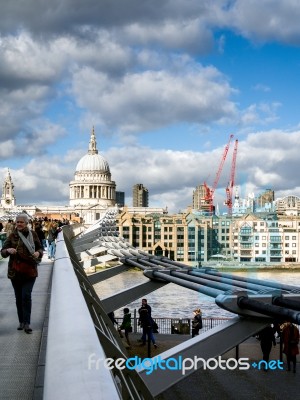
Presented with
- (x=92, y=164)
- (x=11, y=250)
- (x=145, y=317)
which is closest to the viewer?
(x=11, y=250)

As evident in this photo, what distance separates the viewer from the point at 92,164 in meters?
127

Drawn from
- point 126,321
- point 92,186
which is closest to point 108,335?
point 126,321

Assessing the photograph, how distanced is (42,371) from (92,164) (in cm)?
12482

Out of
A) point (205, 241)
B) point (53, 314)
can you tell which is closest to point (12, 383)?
point (53, 314)

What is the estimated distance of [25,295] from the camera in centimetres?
450

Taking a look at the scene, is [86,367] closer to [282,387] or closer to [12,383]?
[12,383]

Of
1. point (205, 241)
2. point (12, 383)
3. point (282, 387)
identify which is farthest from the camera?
point (205, 241)

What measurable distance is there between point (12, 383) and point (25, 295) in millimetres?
1730

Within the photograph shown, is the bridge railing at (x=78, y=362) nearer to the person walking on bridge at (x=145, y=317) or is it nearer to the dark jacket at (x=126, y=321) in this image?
the person walking on bridge at (x=145, y=317)

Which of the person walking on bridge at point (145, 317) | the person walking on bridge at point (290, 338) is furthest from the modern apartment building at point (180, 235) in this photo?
the person walking on bridge at point (290, 338)

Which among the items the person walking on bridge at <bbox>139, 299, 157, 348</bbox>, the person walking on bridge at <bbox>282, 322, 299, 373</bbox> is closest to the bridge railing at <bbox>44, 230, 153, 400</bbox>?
the person walking on bridge at <bbox>282, 322, 299, 373</bbox>

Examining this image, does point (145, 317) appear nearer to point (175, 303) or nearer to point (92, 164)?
point (175, 303)

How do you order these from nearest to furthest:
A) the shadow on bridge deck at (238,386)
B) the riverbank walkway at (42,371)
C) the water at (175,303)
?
the riverbank walkway at (42,371), the shadow on bridge deck at (238,386), the water at (175,303)

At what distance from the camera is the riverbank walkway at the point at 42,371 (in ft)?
9.46
